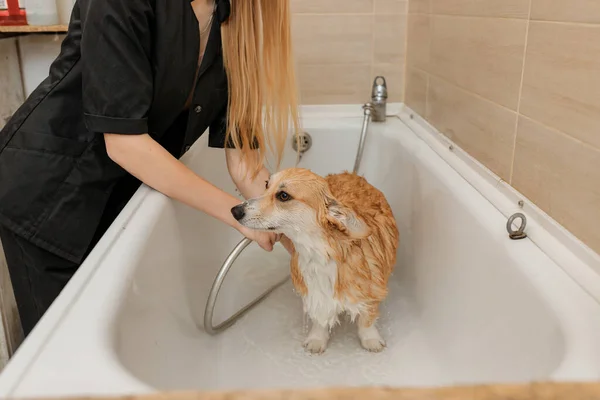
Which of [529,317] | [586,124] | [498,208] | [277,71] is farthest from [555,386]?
[277,71]

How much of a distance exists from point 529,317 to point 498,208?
0.33 metres

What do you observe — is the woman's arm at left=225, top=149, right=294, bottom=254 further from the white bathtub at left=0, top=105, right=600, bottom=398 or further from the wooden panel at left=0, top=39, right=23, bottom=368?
Result: the wooden panel at left=0, top=39, right=23, bottom=368

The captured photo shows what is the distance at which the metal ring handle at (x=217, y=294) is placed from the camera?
1326mm

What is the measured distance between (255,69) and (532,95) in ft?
2.00

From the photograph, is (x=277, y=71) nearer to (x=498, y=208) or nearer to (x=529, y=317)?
(x=498, y=208)

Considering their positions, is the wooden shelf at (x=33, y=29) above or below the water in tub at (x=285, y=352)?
above

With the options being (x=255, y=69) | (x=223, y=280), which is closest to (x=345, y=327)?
(x=223, y=280)

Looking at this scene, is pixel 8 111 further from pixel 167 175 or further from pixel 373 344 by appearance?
pixel 373 344

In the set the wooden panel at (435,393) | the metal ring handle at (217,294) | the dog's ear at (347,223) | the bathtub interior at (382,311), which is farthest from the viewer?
the metal ring handle at (217,294)

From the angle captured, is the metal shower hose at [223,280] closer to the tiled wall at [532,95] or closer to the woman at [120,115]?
the woman at [120,115]

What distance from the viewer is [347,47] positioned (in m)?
2.20

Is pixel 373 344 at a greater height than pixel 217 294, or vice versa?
pixel 217 294

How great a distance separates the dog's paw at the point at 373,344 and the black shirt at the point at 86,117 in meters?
0.68

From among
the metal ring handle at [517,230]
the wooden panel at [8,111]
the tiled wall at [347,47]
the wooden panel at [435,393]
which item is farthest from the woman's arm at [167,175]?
the tiled wall at [347,47]
